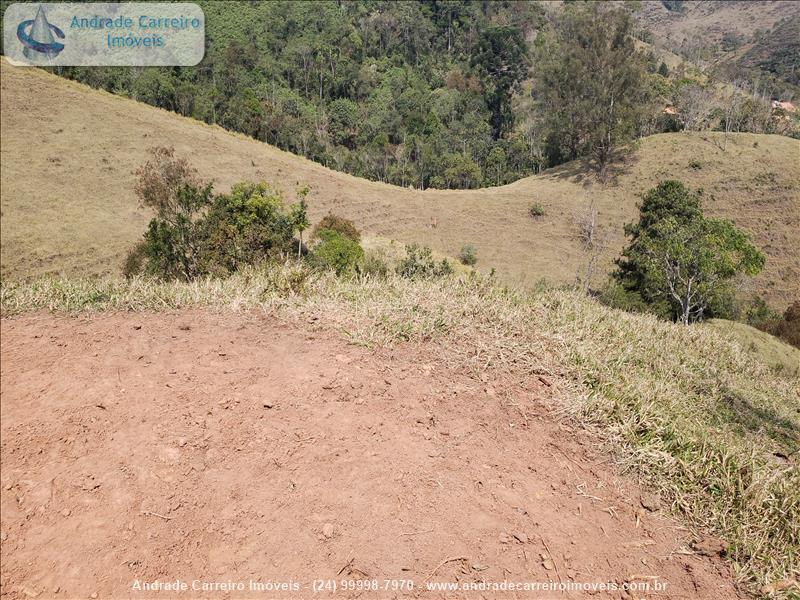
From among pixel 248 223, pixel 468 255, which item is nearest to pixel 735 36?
pixel 468 255

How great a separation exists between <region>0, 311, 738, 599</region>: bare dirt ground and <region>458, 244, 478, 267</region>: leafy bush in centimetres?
3000

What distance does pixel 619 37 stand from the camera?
49062 mm

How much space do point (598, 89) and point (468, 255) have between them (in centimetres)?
2751

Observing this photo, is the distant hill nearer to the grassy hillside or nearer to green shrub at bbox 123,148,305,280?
the grassy hillside

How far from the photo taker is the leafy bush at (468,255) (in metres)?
33.2

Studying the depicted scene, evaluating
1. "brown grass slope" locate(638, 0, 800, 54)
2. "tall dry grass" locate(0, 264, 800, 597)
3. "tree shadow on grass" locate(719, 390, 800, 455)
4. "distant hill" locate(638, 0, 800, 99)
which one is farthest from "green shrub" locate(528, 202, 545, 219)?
"brown grass slope" locate(638, 0, 800, 54)

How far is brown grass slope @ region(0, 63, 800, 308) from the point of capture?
27.9 meters

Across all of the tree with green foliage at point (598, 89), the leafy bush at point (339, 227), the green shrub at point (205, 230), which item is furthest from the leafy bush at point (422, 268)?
the tree with green foliage at point (598, 89)

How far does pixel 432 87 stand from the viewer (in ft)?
272

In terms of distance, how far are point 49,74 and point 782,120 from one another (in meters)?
72.4

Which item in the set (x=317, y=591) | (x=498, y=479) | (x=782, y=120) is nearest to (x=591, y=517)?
(x=498, y=479)

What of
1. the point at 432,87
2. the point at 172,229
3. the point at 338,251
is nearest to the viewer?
the point at 172,229

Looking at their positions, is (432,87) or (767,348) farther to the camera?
(432,87)

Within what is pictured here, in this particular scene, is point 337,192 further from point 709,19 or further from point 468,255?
point 709,19
